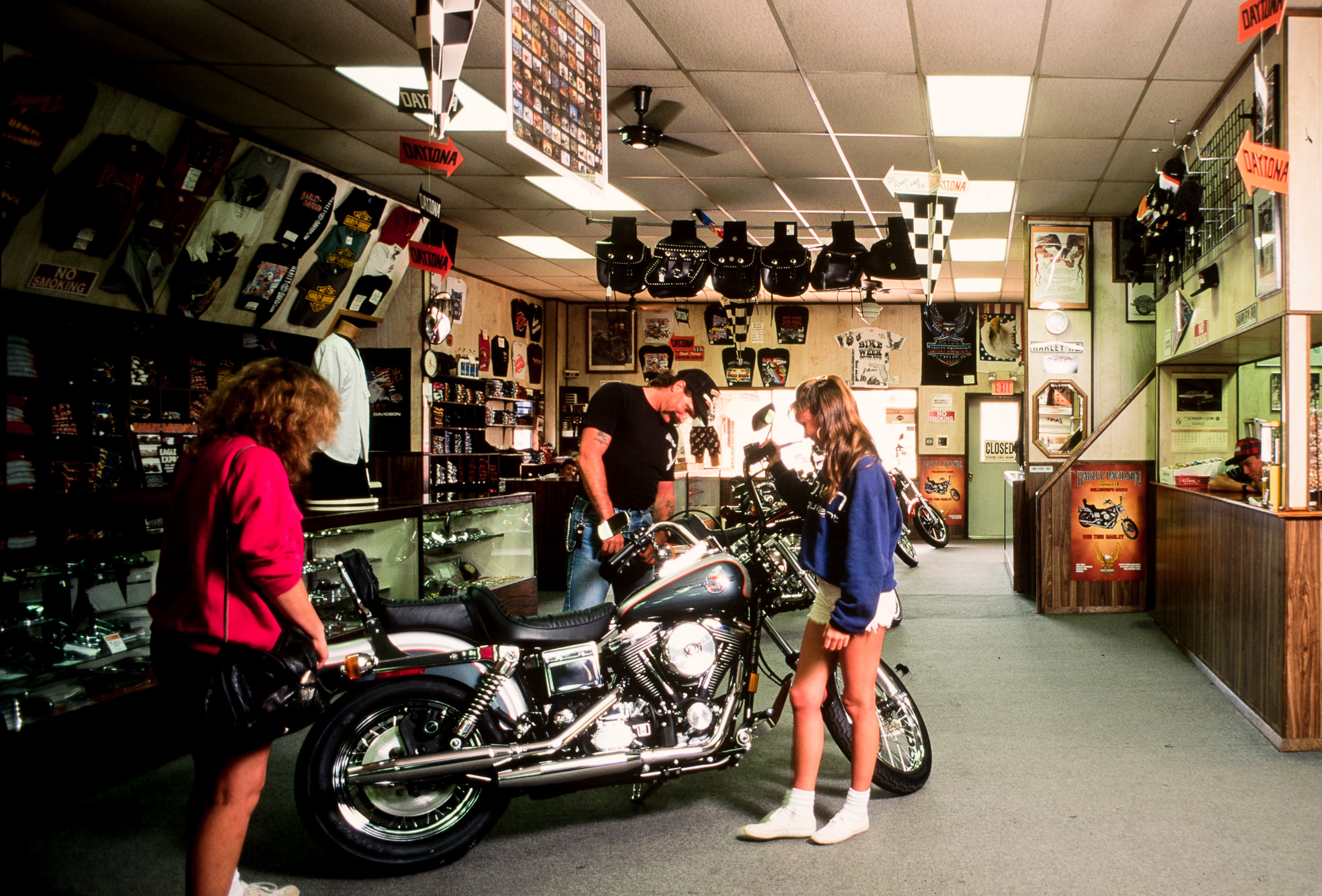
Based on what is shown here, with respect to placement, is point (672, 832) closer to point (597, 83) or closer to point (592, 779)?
point (592, 779)

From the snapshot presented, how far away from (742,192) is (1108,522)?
3969 mm

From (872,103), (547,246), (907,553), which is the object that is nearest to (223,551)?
(872,103)

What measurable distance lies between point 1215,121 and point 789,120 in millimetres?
2514

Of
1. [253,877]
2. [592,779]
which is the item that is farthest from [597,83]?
[253,877]

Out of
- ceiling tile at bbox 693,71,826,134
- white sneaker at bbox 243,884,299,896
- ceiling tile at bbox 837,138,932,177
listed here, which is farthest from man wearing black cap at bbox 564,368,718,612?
ceiling tile at bbox 837,138,932,177

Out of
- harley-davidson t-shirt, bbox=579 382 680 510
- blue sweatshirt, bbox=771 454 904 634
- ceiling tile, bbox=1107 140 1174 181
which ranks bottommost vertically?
Result: blue sweatshirt, bbox=771 454 904 634

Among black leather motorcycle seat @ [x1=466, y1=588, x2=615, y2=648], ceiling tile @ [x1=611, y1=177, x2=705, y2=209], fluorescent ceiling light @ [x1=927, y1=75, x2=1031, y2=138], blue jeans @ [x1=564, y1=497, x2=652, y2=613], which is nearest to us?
black leather motorcycle seat @ [x1=466, y1=588, x2=615, y2=648]

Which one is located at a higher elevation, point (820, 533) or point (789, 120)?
point (789, 120)

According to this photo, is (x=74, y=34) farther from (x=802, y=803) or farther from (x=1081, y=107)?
(x=1081, y=107)

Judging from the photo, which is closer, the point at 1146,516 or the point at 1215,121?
the point at 1215,121

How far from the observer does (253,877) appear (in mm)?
2504

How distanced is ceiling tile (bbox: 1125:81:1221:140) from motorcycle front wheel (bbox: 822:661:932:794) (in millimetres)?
3917

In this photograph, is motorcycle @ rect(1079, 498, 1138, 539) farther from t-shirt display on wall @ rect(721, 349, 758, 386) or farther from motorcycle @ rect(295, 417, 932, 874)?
t-shirt display on wall @ rect(721, 349, 758, 386)

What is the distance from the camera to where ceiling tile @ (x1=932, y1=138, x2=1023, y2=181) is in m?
5.70
